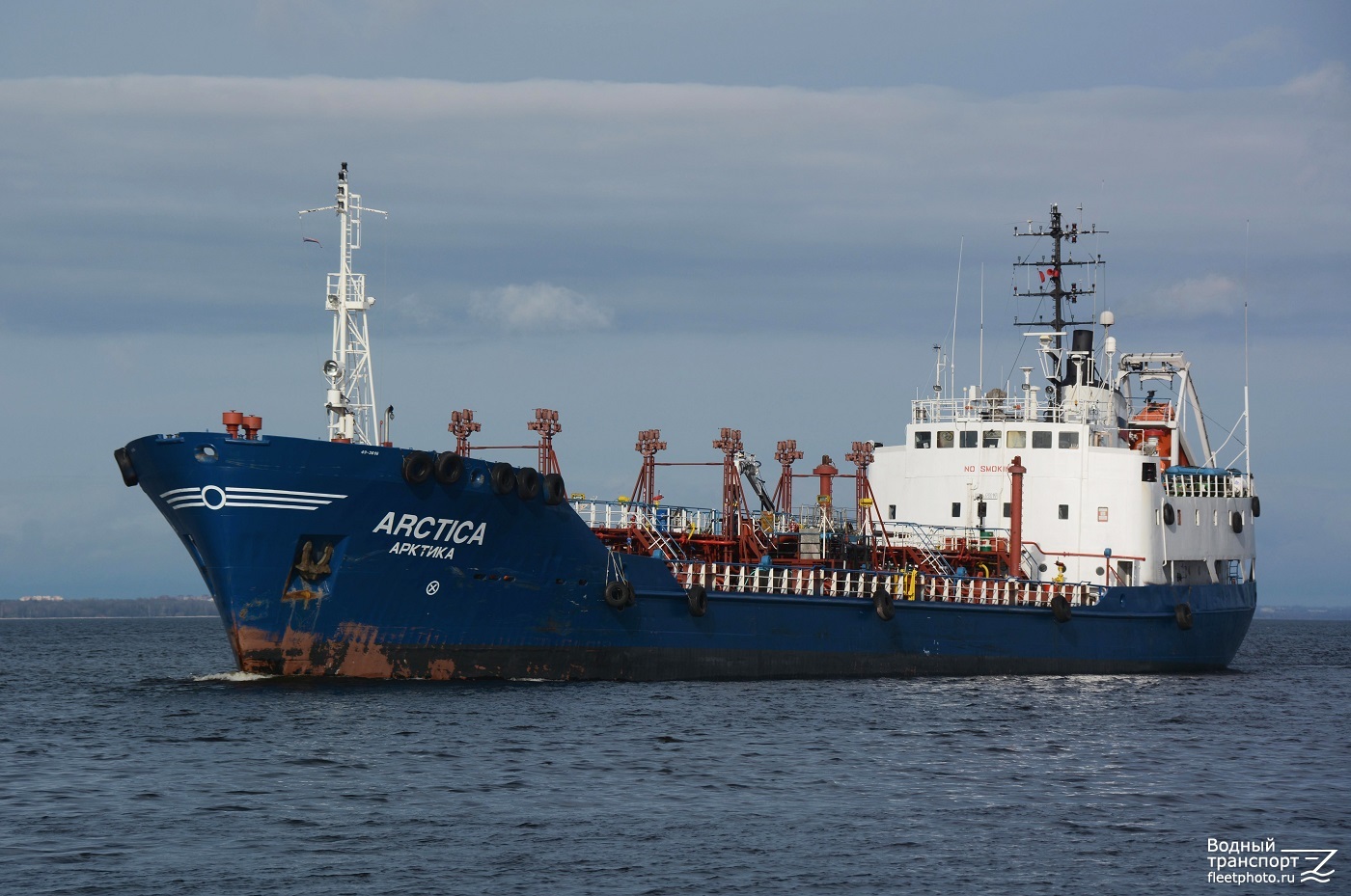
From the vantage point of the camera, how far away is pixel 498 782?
20812 millimetres

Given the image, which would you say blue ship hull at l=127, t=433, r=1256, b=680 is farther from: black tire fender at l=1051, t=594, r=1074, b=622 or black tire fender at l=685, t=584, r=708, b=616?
black tire fender at l=1051, t=594, r=1074, b=622

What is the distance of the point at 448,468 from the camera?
2803 cm

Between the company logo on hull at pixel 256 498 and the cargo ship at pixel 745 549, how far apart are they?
0.04 metres

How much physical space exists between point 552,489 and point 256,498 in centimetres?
554

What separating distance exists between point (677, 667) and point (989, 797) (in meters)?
11.9

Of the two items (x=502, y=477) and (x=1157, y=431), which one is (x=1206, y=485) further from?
(x=502, y=477)

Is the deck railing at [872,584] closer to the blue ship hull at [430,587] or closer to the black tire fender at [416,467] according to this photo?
the blue ship hull at [430,587]

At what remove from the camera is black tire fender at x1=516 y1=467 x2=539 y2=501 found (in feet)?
94.3

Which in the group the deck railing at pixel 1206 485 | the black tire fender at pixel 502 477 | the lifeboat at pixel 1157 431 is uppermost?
the lifeboat at pixel 1157 431

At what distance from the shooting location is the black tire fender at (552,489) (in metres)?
29.3

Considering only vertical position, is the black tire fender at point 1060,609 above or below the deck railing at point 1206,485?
below

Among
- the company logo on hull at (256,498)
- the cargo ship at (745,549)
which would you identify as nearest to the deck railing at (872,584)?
the cargo ship at (745,549)
